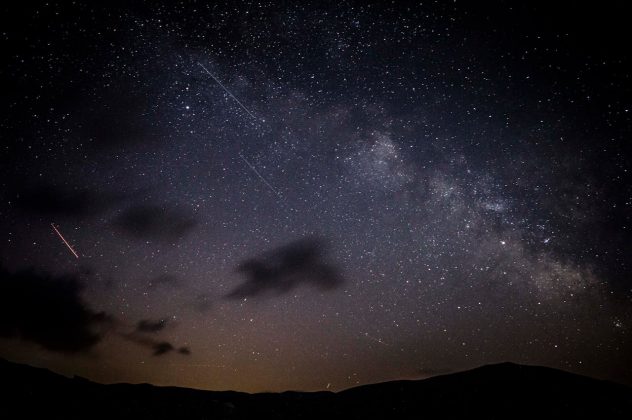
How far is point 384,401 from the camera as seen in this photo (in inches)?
1593

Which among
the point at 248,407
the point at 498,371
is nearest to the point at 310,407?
the point at 248,407

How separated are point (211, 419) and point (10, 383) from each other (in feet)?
53.1

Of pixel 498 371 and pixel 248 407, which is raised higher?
pixel 498 371

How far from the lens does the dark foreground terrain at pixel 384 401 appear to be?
88.4ft

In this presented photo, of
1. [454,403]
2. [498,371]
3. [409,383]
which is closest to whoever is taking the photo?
[454,403]

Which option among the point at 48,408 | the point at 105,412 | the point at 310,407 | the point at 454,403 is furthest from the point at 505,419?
the point at 48,408

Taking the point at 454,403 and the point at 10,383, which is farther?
the point at 454,403

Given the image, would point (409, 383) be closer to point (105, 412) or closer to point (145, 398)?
point (145, 398)

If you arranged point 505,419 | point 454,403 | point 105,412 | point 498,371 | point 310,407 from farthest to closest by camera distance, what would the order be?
point 498,371
point 310,407
point 454,403
point 505,419
point 105,412

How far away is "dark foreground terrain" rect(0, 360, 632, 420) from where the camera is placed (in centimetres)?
2695

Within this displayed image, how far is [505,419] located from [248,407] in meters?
24.7

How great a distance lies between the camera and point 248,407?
122ft

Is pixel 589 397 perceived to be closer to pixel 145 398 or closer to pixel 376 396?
pixel 376 396

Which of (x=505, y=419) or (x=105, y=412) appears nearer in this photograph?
(x=105, y=412)
